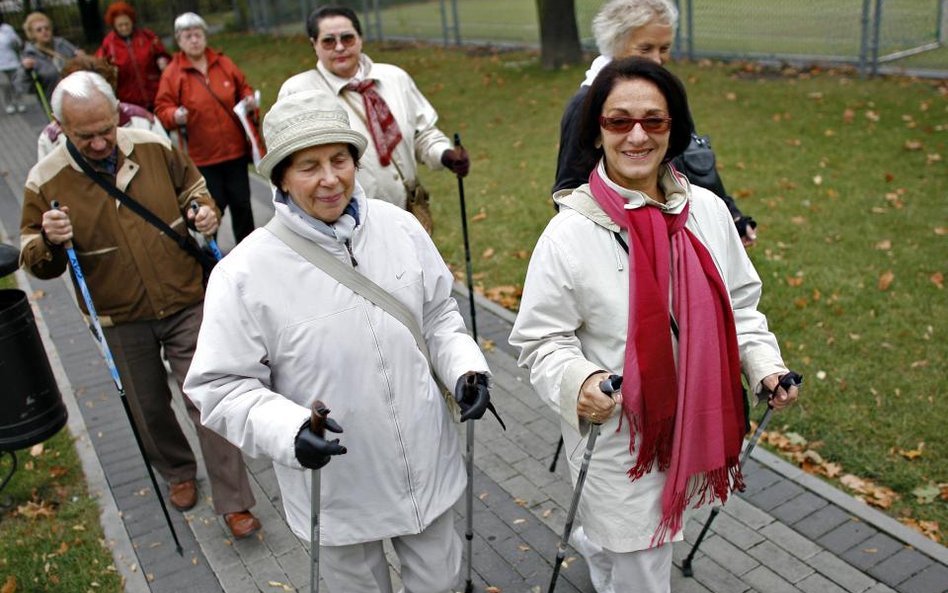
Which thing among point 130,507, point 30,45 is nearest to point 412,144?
point 130,507

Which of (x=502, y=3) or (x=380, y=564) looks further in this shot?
(x=502, y=3)

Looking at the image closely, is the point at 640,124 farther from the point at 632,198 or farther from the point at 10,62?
the point at 10,62

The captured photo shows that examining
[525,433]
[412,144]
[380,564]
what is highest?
[412,144]

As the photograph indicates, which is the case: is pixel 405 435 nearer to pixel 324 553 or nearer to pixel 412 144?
pixel 324 553

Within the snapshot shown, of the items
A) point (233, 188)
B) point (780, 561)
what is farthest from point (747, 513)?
point (233, 188)

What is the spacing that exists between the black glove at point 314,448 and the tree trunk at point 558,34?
14.2 metres

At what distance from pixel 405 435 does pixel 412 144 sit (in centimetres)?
296

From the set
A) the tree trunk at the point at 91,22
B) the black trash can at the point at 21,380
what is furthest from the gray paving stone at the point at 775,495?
the tree trunk at the point at 91,22

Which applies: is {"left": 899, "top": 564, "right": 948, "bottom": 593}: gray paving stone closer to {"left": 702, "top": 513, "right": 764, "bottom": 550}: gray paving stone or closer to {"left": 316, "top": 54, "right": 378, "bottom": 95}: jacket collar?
{"left": 702, "top": 513, "right": 764, "bottom": 550}: gray paving stone

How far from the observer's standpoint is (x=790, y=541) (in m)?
4.55

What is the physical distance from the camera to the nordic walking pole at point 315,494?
279 centimetres

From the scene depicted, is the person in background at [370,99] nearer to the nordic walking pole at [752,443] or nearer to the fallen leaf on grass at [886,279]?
the nordic walking pole at [752,443]

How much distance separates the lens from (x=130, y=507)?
538 centimetres

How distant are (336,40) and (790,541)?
12.4ft
